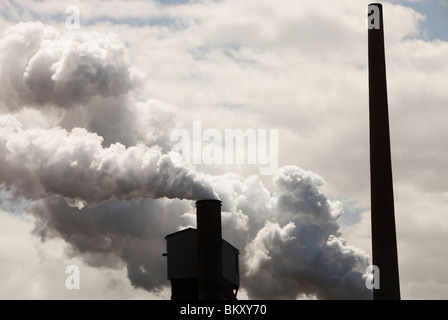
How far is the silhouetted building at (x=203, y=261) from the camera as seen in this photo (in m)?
38.2

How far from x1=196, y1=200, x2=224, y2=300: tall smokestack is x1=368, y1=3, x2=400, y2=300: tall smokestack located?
8835mm

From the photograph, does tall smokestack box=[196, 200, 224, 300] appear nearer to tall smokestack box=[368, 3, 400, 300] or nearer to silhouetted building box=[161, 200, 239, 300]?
silhouetted building box=[161, 200, 239, 300]

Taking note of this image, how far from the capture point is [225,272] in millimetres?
41875

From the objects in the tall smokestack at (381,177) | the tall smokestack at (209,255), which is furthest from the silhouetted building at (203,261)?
the tall smokestack at (381,177)

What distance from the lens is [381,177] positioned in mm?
34125

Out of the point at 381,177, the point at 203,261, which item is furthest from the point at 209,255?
the point at 381,177

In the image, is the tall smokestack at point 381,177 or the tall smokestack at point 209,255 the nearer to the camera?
the tall smokestack at point 381,177

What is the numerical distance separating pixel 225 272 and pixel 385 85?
15018 millimetres

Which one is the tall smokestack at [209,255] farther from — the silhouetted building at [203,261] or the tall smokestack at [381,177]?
the tall smokestack at [381,177]

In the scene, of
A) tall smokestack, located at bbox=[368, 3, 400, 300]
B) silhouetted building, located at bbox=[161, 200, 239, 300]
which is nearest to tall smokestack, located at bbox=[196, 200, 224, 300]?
silhouetted building, located at bbox=[161, 200, 239, 300]

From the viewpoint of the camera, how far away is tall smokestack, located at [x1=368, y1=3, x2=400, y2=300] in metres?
33.6

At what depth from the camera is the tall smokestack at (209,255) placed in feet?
125
